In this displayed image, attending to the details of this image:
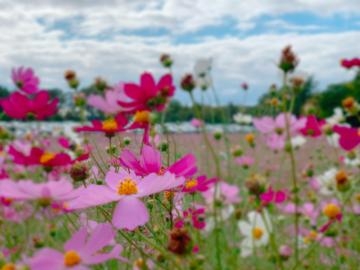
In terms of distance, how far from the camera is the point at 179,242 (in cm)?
43

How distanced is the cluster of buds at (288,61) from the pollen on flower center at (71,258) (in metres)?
0.46

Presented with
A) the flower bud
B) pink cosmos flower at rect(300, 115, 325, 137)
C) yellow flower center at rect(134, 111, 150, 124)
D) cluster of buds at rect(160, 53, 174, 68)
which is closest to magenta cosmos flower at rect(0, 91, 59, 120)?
cluster of buds at rect(160, 53, 174, 68)

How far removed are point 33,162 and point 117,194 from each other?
0.41m

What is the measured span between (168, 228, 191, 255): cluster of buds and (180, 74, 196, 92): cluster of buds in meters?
0.54

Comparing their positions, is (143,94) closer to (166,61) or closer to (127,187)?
(127,187)

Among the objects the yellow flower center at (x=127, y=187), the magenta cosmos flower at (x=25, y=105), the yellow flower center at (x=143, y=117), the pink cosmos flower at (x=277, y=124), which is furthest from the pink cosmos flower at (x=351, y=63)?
the yellow flower center at (x=127, y=187)

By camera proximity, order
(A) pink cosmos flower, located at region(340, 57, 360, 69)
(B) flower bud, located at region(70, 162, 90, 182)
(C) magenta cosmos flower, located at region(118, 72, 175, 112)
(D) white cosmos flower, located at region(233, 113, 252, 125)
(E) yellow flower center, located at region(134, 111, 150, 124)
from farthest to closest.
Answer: (D) white cosmos flower, located at region(233, 113, 252, 125) → (A) pink cosmos flower, located at region(340, 57, 360, 69) → (C) magenta cosmos flower, located at region(118, 72, 175, 112) → (E) yellow flower center, located at region(134, 111, 150, 124) → (B) flower bud, located at region(70, 162, 90, 182)

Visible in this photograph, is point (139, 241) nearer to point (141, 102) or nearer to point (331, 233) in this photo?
point (141, 102)

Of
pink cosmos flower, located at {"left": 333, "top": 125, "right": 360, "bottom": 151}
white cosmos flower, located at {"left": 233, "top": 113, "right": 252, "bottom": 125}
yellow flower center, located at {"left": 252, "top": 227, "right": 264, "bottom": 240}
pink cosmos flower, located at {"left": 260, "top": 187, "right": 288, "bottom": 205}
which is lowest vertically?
yellow flower center, located at {"left": 252, "top": 227, "right": 264, "bottom": 240}

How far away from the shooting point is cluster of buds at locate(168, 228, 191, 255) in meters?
0.43

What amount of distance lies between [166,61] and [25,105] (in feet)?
1.31

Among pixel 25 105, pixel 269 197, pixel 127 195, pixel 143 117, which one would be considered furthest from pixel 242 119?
pixel 127 195

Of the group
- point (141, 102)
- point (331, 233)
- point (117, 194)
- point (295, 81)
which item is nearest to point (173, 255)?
point (117, 194)

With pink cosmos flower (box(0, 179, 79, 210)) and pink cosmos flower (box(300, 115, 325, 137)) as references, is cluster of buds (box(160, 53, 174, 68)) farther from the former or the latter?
pink cosmos flower (box(0, 179, 79, 210))
